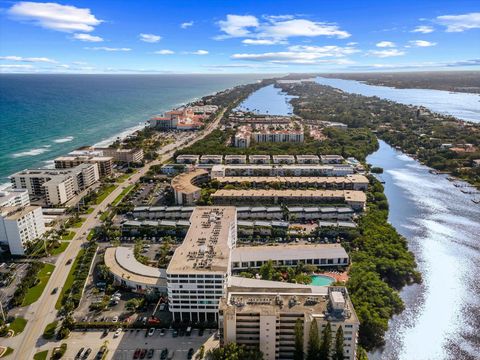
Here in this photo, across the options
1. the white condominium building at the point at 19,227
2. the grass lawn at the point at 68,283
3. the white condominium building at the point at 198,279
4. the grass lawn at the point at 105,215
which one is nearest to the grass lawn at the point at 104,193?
the grass lawn at the point at 105,215

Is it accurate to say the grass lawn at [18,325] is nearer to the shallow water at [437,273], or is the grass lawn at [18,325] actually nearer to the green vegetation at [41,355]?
the green vegetation at [41,355]

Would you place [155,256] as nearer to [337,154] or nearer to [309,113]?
[337,154]

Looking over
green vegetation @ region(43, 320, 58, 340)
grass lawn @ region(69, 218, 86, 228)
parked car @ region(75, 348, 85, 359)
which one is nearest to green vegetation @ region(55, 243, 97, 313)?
green vegetation @ region(43, 320, 58, 340)

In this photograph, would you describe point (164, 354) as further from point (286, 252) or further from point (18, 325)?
point (286, 252)

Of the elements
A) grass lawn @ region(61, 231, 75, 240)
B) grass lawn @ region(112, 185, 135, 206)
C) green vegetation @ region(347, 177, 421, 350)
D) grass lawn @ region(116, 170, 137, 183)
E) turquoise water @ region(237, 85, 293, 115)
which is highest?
turquoise water @ region(237, 85, 293, 115)

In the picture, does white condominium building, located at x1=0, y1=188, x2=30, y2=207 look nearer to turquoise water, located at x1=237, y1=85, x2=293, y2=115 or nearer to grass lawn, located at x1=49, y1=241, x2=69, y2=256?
grass lawn, located at x1=49, y1=241, x2=69, y2=256

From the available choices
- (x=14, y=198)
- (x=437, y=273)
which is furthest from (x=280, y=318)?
(x=14, y=198)
